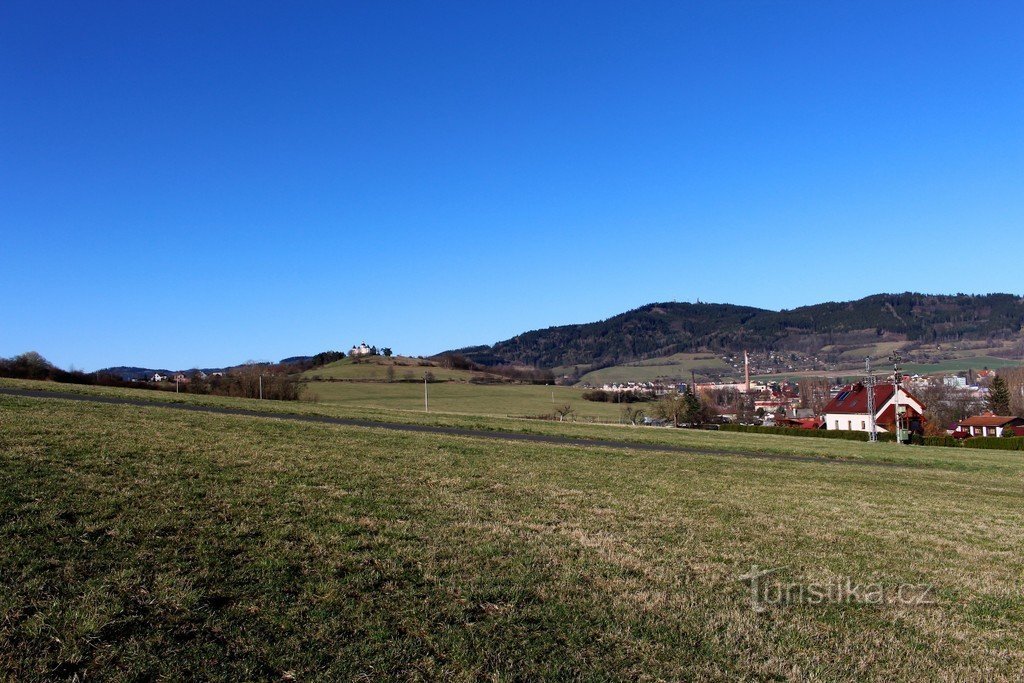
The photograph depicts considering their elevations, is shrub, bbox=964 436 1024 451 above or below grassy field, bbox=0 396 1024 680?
below

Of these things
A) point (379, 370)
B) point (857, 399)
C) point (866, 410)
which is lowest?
point (866, 410)

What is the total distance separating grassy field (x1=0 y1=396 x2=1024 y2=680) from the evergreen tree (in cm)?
10591

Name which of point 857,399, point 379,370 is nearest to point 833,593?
point 857,399

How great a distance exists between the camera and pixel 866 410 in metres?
92.2

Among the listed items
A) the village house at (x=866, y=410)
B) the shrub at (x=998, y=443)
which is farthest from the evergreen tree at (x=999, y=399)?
the shrub at (x=998, y=443)

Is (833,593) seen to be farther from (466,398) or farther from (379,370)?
(379,370)

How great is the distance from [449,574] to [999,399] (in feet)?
391

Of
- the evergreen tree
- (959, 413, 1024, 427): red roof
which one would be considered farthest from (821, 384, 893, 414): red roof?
the evergreen tree

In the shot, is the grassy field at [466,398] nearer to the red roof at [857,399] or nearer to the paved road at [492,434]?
the red roof at [857,399]

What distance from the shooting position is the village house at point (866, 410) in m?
91.5

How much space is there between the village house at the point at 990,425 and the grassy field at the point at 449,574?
285 ft

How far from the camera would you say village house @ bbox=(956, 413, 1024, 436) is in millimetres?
85562

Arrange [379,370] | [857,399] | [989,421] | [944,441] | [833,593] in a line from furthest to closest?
1. [379,370]
2. [857,399]
3. [989,421]
4. [944,441]
5. [833,593]

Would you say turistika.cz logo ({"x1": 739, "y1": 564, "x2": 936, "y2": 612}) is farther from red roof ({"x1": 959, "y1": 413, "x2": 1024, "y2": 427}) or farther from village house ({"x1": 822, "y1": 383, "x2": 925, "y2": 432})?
red roof ({"x1": 959, "y1": 413, "x2": 1024, "y2": 427})
